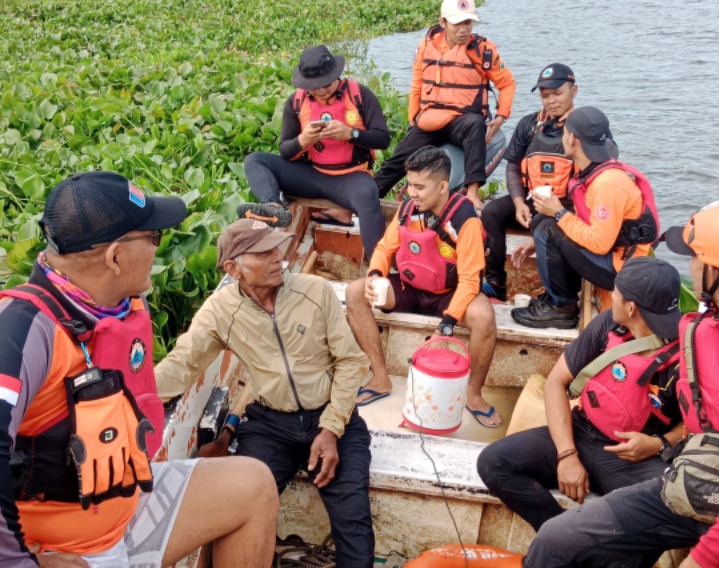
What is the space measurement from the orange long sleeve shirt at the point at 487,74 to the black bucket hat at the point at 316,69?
984mm

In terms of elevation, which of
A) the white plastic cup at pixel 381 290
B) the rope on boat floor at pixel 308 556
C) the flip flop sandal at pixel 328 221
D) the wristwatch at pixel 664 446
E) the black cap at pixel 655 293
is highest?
the black cap at pixel 655 293

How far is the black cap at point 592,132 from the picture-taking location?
3648 mm

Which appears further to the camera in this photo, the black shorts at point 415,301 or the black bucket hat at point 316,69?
the black bucket hat at point 316,69

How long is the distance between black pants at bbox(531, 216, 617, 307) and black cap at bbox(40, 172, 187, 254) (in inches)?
106

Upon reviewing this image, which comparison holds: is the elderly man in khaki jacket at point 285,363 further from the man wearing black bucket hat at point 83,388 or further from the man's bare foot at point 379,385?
the man's bare foot at point 379,385

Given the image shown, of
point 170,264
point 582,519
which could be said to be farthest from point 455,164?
point 582,519

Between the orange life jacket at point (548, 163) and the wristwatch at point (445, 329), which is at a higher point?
the orange life jacket at point (548, 163)

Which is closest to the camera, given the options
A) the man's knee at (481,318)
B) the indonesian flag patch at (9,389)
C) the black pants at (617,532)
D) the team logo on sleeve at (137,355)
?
the indonesian flag patch at (9,389)

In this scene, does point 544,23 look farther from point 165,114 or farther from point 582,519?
point 582,519

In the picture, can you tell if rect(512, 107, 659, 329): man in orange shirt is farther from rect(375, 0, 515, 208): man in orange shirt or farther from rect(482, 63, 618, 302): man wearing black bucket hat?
rect(375, 0, 515, 208): man in orange shirt

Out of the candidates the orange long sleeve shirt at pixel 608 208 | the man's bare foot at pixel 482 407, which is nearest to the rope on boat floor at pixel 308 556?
the man's bare foot at pixel 482 407

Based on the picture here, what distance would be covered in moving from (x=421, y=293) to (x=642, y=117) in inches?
386

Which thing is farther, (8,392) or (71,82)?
(71,82)

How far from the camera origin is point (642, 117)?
39.7 feet
